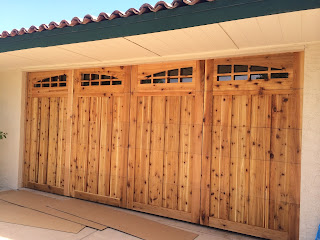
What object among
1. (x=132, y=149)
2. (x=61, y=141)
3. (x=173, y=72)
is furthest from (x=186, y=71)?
(x=61, y=141)

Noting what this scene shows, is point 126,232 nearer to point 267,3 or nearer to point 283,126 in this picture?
point 283,126

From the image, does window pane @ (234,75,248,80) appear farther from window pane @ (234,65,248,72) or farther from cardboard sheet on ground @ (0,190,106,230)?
cardboard sheet on ground @ (0,190,106,230)

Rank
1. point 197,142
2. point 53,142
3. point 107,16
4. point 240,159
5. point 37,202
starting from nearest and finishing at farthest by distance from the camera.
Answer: point 107,16, point 240,159, point 197,142, point 37,202, point 53,142

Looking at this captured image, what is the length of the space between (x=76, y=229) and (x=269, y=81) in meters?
3.43

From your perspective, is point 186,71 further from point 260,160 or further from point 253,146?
point 260,160

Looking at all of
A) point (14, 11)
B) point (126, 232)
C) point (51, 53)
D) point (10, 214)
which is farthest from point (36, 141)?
point (14, 11)

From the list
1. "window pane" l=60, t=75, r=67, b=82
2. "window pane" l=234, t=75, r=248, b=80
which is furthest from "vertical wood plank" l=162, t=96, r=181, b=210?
"window pane" l=60, t=75, r=67, b=82

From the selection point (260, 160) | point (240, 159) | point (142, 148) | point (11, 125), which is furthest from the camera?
point (11, 125)

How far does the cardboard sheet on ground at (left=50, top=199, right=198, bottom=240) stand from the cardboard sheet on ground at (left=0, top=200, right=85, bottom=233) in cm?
35

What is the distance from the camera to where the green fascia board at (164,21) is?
2383 millimetres

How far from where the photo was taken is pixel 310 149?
11.1 ft

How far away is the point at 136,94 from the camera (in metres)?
4.75

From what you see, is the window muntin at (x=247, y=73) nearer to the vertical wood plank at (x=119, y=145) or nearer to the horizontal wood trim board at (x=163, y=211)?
the vertical wood plank at (x=119, y=145)

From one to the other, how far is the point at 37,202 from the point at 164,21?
4089 mm
